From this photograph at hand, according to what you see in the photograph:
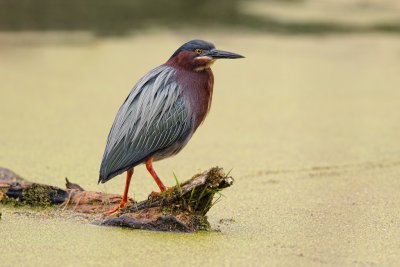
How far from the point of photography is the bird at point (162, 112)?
11.9 ft

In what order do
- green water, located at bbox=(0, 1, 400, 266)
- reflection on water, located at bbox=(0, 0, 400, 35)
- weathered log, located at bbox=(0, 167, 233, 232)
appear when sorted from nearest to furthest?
green water, located at bbox=(0, 1, 400, 266) → weathered log, located at bbox=(0, 167, 233, 232) → reflection on water, located at bbox=(0, 0, 400, 35)

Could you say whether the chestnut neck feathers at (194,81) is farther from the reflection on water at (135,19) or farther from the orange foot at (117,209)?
the reflection on water at (135,19)

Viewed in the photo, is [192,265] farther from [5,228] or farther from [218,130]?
[218,130]

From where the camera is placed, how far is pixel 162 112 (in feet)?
12.1

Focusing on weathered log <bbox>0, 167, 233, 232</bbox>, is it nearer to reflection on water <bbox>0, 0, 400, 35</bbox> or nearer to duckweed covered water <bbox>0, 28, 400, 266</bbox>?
duckweed covered water <bbox>0, 28, 400, 266</bbox>

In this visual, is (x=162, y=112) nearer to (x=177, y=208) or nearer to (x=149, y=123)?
(x=149, y=123)

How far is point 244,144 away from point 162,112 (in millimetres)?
1497

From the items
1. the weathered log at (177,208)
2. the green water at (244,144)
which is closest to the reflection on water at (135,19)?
the green water at (244,144)

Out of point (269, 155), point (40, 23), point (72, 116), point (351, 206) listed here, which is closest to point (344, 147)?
point (269, 155)

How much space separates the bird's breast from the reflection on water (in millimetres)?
4838

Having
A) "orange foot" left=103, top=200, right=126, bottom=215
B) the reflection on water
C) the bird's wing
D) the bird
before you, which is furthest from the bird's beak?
the reflection on water

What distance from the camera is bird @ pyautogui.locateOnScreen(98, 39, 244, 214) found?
3.61 metres

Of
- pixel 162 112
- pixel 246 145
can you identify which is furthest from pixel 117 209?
pixel 246 145

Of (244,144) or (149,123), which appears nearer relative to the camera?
(149,123)
